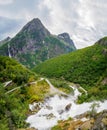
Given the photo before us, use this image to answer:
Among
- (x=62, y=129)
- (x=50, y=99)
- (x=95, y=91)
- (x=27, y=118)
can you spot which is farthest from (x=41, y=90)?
(x=62, y=129)

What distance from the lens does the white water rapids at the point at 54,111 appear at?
13007 centimetres

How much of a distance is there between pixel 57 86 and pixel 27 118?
64.6 metres

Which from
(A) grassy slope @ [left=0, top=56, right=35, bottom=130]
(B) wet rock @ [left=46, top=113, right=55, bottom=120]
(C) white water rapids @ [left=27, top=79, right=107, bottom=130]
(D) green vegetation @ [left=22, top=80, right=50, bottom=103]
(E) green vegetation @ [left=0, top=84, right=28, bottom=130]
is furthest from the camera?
(D) green vegetation @ [left=22, top=80, right=50, bottom=103]

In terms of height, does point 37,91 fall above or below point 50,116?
above

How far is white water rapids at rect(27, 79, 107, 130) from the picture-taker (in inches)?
5121

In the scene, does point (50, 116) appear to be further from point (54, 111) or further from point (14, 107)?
point (14, 107)

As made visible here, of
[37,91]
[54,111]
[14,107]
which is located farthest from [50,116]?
[37,91]

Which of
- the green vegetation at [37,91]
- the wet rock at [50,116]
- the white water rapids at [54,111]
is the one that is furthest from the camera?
the green vegetation at [37,91]

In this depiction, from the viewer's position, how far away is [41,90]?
6973 inches

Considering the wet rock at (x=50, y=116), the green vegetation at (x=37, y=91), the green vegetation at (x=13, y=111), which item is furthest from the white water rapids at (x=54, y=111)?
the green vegetation at (x=37, y=91)

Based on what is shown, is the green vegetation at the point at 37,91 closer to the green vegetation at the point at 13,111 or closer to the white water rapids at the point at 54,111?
the white water rapids at the point at 54,111

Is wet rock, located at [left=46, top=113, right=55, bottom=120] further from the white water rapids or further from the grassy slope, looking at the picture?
the grassy slope

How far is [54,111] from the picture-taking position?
151125mm

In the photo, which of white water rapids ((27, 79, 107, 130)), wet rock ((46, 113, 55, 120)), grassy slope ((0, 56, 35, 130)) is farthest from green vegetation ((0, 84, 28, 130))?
wet rock ((46, 113, 55, 120))
